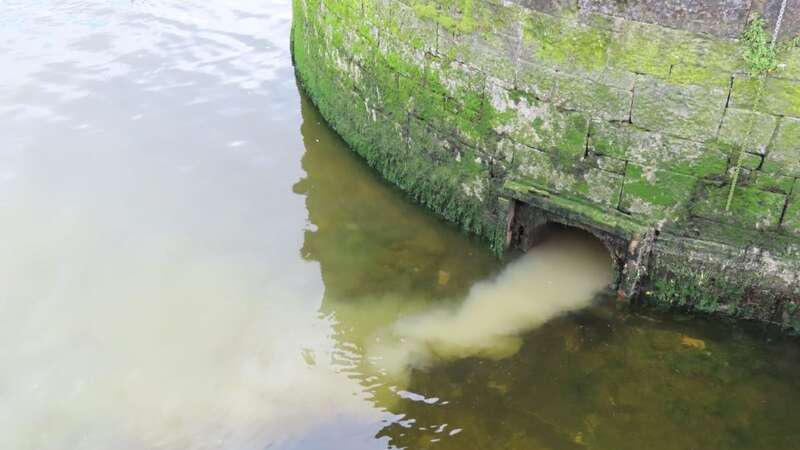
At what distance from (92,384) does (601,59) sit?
4140 millimetres

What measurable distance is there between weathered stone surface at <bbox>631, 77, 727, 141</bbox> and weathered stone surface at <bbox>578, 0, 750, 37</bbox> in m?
0.39

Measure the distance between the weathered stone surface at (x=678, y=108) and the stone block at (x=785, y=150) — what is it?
14.8 inches

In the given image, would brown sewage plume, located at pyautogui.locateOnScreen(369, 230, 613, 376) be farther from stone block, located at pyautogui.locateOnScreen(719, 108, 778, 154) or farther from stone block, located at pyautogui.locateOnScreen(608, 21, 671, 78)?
stone block, located at pyautogui.locateOnScreen(608, 21, 671, 78)

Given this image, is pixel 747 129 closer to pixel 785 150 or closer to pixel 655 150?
pixel 785 150

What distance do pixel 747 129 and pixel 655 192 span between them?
0.74 metres

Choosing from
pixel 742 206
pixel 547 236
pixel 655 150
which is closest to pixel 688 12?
pixel 655 150

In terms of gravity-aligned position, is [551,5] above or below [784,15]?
below

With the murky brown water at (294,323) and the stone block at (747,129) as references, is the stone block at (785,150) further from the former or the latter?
the murky brown water at (294,323)

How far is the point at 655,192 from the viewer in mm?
5242

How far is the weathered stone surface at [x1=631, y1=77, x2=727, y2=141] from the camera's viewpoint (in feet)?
15.8

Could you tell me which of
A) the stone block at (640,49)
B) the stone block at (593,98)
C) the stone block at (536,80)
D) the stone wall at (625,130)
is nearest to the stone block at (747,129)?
the stone wall at (625,130)

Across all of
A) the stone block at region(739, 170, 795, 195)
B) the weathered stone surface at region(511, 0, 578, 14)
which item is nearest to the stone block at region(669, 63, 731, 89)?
the stone block at region(739, 170, 795, 195)

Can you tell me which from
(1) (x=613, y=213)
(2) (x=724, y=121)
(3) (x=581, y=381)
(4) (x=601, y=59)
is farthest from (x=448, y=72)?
(3) (x=581, y=381)

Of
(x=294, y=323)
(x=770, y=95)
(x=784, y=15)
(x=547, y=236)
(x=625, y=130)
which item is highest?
(x=784, y=15)
